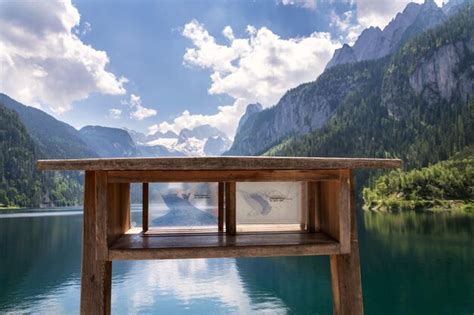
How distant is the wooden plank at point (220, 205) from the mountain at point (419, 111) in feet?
445

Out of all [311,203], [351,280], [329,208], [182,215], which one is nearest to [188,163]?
[182,215]

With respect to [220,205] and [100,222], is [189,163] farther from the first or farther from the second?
[220,205]

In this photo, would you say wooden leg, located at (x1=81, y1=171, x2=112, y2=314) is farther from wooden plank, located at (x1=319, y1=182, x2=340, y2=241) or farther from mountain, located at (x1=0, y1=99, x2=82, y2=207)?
mountain, located at (x1=0, y1=99, x2=82, y2=207)

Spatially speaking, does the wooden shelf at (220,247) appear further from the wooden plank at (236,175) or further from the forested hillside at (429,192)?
the forested hillside at (429,192)

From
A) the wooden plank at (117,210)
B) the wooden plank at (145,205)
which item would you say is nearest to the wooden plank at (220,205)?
the wooden plank at (145,205)

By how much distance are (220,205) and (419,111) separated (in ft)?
567

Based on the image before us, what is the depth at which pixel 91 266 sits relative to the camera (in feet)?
15.3

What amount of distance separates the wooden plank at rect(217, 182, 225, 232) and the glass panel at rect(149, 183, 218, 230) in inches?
2.2

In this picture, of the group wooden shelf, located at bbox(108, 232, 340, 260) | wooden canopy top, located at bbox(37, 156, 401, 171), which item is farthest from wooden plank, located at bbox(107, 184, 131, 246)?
wooden canopy top, located at bbox(37, 156, 401, 171)

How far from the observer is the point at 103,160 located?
14.5 ft

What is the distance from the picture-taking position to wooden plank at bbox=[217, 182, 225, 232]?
5.98 meters

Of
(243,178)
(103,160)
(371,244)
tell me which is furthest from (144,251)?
(371,244)

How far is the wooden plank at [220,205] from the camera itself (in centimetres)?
598

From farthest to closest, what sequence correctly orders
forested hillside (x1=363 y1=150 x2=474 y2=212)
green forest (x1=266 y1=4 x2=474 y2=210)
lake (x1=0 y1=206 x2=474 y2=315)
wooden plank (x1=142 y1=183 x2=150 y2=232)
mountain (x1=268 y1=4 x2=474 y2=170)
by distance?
mountain (x1=268 y1=4 x2=474 y2=170)
green forest (x1=266 y1=4 x2=474 y2=210)
forested hillside (x1=363 y1=150 x2=474 y2=212)
lake (x1=0 y1=206 x2=474 y2=315)
wooden plank (x1=142 y1=183 x2=150 y2=232)
